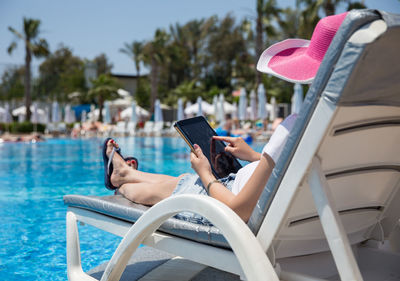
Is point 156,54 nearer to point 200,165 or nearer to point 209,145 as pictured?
point 209,145

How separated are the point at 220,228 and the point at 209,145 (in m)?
1.07

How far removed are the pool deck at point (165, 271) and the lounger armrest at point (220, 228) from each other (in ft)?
2.28

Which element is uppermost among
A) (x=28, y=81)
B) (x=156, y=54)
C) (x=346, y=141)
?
(x=156, y=54)

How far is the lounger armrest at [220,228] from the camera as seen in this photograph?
54.0 inches

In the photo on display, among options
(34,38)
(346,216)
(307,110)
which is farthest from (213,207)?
(34,38)

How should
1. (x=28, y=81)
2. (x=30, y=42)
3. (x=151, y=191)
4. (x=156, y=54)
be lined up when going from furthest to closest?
(x=156, y=54)
(x=30, y=42)
(x=28, y=81)
(x=151, y=191)

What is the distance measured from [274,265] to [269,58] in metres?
0.90

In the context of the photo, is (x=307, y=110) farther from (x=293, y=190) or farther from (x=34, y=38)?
(x=34, y=38)

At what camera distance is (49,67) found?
5044 centimetres

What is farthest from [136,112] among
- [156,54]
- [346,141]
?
[346,141]

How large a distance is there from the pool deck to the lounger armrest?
0.69m

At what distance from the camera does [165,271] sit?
Answer: 101 inches

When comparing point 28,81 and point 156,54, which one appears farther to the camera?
point 156,54

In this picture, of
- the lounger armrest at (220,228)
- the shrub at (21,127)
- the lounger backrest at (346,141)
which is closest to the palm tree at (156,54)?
the shrub at (21,127)
